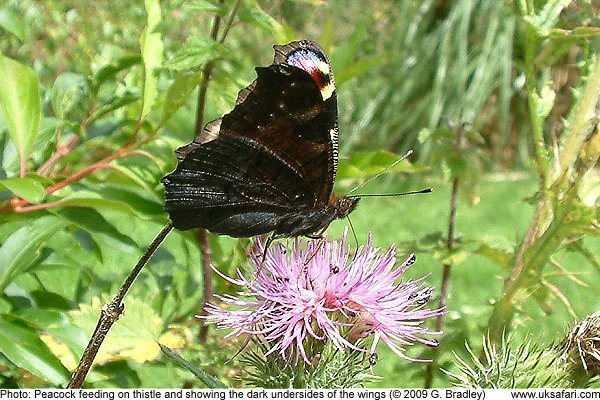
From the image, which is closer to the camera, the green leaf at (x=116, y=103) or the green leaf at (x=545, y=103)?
the green leaf at (x=545, y=103)

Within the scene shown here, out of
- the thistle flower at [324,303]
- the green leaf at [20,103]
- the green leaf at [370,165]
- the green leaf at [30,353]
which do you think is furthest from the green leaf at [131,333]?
the green leaf at [370,165]

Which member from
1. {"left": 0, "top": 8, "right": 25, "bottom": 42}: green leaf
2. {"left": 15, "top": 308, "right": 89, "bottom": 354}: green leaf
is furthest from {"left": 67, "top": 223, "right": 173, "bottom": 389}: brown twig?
{"left": 0, "top": 8, "right": 25, "bottom": 42}: green leaf

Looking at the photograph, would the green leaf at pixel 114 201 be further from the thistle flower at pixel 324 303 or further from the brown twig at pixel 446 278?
the brown twig at pixel 446 278

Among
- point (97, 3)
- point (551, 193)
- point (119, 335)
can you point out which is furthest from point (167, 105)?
point (97, 3)

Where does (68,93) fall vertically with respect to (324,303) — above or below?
above

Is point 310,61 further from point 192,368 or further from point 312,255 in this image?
point 192,368

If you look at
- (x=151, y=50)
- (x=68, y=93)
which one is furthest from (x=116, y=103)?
(x=68, y=93)
